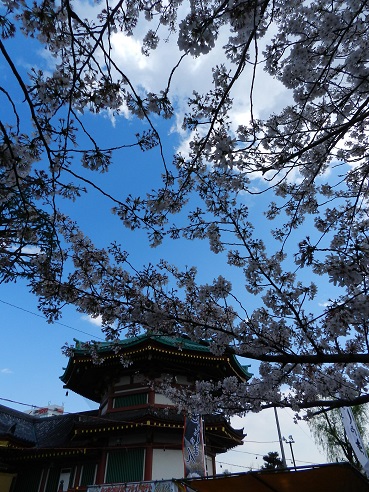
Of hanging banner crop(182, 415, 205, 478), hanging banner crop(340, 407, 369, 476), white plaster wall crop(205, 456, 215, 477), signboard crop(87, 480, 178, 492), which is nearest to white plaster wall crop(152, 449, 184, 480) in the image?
signboard crop(87, 480, 178, 492)

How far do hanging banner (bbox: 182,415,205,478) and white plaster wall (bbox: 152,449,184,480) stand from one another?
6.90 feet

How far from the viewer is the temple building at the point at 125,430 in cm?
1179

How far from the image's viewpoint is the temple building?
1179 cm

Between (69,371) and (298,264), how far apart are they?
12988 mm

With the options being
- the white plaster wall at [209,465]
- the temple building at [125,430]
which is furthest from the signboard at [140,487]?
the white plaster wall at [209,465]

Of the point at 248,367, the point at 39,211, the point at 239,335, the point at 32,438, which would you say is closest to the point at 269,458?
the point at 248,367

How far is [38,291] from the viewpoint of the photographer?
5156 mm

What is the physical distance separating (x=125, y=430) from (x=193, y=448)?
9.51 feet

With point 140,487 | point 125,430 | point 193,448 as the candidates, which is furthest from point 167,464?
→ point 193,448

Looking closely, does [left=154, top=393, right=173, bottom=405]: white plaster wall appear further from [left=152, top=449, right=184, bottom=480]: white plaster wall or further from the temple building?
[left=152, top=449, right=184, bottom=480]: white plaster wall

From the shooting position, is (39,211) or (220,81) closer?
(220,81)

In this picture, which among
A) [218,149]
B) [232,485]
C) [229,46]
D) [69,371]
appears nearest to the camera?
[229,46]

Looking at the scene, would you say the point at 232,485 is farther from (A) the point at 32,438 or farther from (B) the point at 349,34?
(A) the point at 32,438

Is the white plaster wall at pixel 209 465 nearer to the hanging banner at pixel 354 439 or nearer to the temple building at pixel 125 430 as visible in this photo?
the temple building at pixel 125 430
